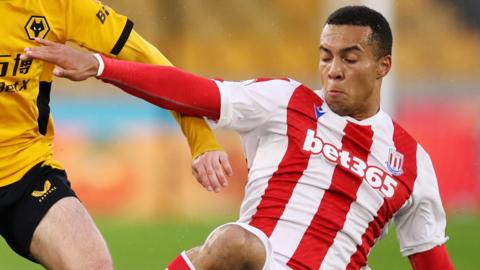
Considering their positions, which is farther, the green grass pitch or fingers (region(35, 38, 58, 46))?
the green grass pitch

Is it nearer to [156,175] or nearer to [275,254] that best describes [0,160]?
[275,254]

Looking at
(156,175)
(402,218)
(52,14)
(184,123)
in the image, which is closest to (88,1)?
(52,14)

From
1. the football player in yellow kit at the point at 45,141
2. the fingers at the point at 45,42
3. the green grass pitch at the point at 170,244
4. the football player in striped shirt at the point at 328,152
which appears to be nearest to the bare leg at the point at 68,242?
the football player in yellow kit at the point at 45,141

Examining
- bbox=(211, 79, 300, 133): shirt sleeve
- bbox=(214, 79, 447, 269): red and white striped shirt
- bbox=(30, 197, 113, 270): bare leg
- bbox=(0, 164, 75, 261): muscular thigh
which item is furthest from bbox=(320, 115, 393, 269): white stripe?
bbox=(0, 164, 75, 261): muscular thigh

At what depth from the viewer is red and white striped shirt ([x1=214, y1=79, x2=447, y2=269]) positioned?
492 cm

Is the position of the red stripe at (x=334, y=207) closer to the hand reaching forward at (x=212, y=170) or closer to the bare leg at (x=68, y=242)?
the hand reaching forward at (x=212, y=170)

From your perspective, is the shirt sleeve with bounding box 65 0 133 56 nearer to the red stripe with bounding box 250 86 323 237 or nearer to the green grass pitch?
the red stripe with bounding box 250 86 323 237

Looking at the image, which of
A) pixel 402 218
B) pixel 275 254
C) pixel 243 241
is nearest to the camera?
pixel 243 241

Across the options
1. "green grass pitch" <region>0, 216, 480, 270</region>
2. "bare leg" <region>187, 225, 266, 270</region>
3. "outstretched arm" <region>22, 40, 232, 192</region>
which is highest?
"outstretched arm" <region>22, 40, 232, 192</region>

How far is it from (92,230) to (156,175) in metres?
7.35

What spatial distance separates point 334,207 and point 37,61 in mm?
1325

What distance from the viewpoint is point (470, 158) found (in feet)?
39.6

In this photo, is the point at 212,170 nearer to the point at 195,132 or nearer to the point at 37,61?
the point at 195,132

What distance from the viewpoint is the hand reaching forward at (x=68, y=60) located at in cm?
463
